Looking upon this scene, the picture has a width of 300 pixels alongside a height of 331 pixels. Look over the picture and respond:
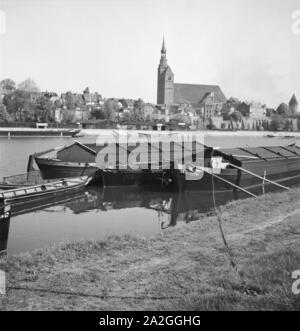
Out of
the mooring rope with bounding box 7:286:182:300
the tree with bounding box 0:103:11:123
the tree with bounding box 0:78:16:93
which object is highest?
the tree with bounding box 0:78:16:93

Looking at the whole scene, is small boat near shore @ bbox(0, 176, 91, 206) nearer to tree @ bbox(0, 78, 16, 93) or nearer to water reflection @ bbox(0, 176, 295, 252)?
water reflection @ bbox(0, 176, 295, 252)

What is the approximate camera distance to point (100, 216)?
19.5 meters

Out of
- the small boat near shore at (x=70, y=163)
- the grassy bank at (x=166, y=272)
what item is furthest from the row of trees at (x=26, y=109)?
the grassy bank at (x=166, y=272)

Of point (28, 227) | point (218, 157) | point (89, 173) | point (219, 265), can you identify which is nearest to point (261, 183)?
point (218, 157)

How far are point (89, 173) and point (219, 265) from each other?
20149mm

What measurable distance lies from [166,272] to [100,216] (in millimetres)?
11336

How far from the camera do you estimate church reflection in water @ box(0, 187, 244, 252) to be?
19609 millimetres

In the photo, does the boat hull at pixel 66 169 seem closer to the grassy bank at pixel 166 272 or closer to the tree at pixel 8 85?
the grassy bank at pixel 166 272

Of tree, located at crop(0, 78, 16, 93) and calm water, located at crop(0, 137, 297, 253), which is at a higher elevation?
tree, located at crop(0, 78, 16, 93)

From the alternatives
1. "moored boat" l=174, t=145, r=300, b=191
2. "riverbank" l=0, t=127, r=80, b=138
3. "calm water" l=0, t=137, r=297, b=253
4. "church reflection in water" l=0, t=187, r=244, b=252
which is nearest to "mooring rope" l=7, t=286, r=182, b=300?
"calm water" l=0, t=137, r=297, b=253

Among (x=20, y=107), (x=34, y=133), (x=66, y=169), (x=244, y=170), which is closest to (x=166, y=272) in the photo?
(x=244, y=170)

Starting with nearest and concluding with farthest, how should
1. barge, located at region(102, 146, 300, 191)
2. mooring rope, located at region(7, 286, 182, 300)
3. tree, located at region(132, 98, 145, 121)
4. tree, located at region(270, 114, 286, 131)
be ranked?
1. mooring rope, located at region(7, 286, 182, 300)
2. barge, located at region(102, 146, 300, 191)
3. tree, located at region(132, 98, 145, 121)
4. tree, located at region(270, 114, 286, 131)

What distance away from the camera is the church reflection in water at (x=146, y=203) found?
19.6m

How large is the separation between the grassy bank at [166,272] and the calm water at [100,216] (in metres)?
3.05
